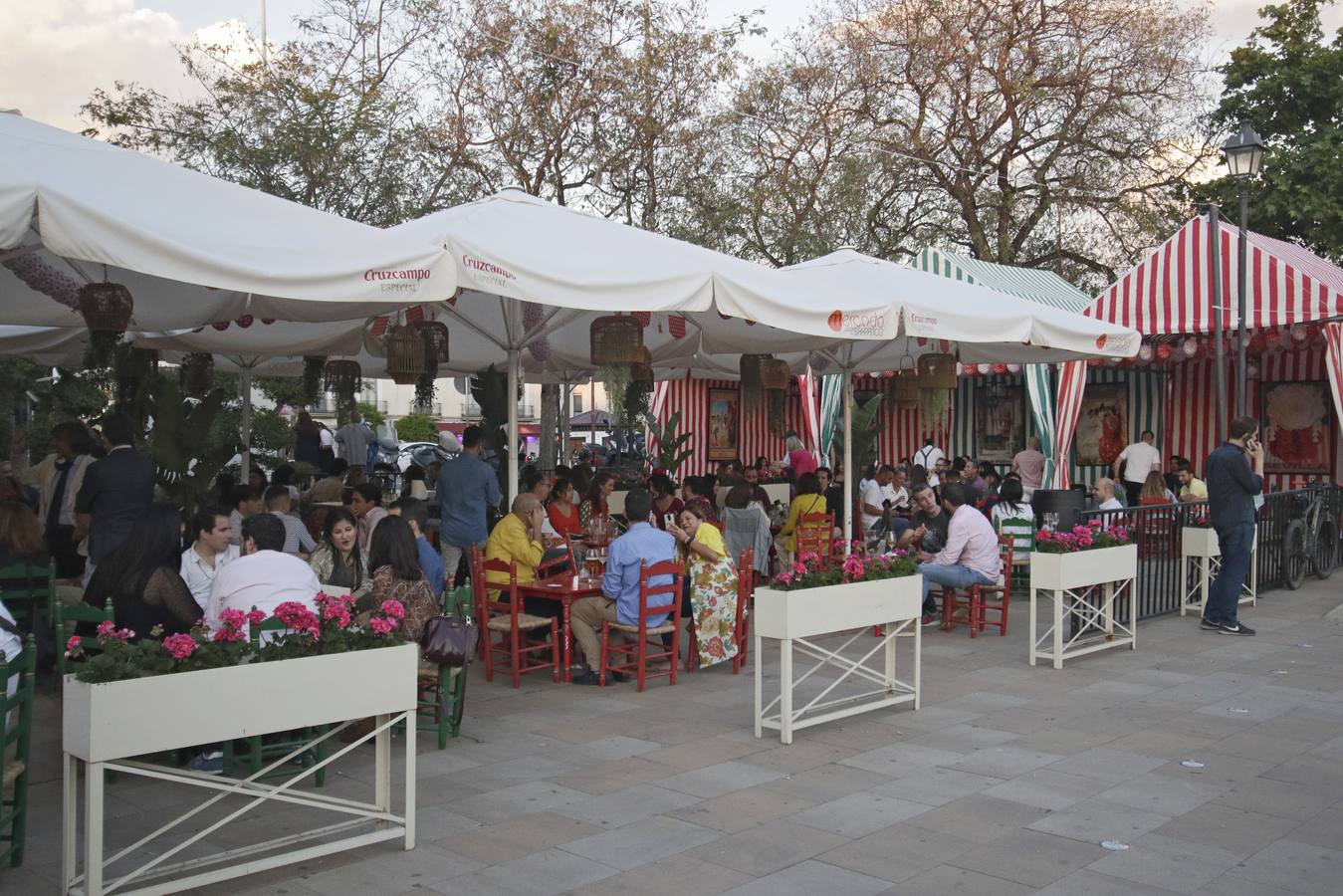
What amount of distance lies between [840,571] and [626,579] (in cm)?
147

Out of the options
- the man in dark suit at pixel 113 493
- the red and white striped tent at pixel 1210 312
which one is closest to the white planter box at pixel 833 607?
the man in dark suit at pixel 113 493

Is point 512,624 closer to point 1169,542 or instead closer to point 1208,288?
point 1169,542

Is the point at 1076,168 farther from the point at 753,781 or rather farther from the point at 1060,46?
the point at 753,781

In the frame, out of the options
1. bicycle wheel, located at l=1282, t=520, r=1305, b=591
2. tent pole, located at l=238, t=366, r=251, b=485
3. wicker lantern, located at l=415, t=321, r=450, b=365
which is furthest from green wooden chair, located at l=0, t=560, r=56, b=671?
bicycle wheel, located at l=1282, t=520, r=1305, b=591

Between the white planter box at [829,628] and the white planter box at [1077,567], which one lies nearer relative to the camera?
the white planter box at [829,628]

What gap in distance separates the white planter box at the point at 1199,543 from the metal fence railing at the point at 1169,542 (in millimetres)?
51

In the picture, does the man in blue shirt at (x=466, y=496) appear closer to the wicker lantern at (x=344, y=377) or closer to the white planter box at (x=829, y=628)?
the wicker lantern at (x=344, y=377)

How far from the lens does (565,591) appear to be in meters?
7.30

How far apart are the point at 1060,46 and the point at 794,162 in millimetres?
5236

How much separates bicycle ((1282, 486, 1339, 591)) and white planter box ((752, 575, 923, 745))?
6723 millimetres

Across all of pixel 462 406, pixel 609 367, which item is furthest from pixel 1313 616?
pixel 462 406

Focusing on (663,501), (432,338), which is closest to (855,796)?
(432,338)

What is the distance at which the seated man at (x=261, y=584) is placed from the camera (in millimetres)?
5094

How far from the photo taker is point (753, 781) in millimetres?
5336
